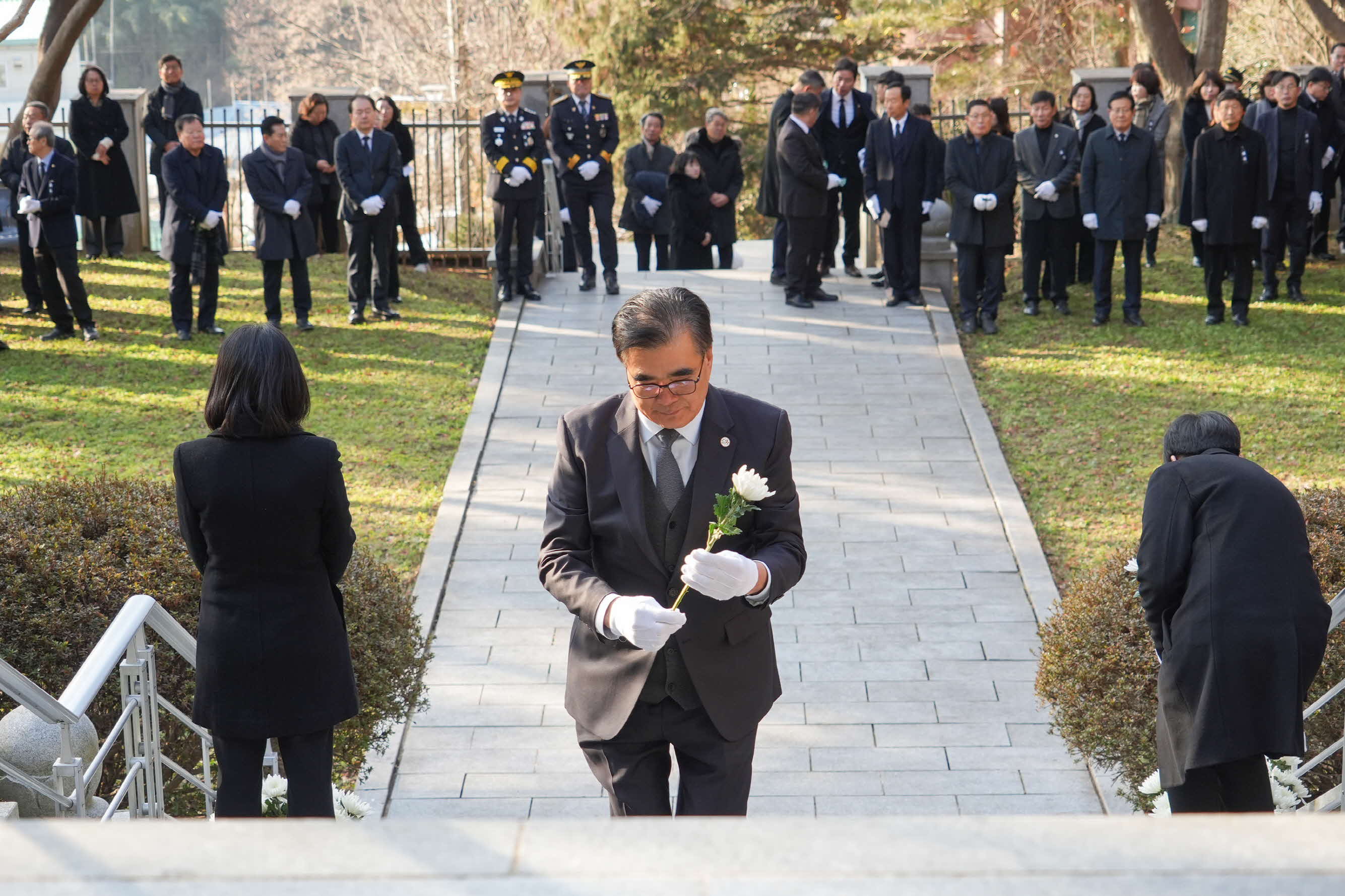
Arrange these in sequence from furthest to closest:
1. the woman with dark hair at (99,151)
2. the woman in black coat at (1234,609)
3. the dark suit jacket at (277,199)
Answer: the woman with dark hair at (99,151), the dark suit jacket at (277,199), the woman in black coat at (1234,609)

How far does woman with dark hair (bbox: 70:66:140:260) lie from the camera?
49.1ft

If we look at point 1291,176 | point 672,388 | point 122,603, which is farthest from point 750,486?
point 1291,176

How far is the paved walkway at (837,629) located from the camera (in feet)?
20.2

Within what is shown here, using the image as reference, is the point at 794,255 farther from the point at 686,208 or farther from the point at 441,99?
the point at 441,99

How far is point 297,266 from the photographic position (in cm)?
1283

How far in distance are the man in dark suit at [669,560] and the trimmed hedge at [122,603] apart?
6.21 ft

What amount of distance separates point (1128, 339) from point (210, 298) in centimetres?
795

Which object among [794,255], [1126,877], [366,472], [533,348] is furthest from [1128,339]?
[1126,877]

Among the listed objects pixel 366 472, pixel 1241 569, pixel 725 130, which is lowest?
pixel 366 472

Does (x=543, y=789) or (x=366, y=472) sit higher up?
(x=366, y=472)

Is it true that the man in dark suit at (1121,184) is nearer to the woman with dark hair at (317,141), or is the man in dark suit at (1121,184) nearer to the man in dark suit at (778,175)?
the man in dark suit at (778,175)

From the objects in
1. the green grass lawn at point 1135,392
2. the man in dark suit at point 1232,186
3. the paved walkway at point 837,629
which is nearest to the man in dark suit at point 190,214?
the paved walkway at point 837,629

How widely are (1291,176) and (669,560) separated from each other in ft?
37.3

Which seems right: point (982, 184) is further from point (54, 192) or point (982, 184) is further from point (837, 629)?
point (54, 192)
